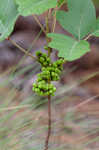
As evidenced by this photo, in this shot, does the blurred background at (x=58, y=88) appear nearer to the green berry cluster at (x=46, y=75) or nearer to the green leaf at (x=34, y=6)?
the green berry cluster at (x=46, y=75)

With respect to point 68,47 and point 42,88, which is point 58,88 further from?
point 68,47

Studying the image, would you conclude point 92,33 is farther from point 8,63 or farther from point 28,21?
point 28,21

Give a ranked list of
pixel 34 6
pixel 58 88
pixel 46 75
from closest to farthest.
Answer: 1. pixel 34 6
2. pixel 46 75
3. pixel 58 88

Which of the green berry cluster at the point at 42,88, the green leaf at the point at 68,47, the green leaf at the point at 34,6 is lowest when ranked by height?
the green berry cluster at the point at 42,88

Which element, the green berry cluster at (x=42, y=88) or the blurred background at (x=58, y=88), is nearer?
the green berry cluster at (x=42, y=88)

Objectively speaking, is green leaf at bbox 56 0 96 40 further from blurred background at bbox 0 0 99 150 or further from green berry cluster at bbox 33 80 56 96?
blurred background at bbox 0 0 99 150

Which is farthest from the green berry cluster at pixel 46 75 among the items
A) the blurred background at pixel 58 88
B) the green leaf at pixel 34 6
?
the blurred background at pixel 58 88

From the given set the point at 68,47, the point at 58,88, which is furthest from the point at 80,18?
the point at 58,88
